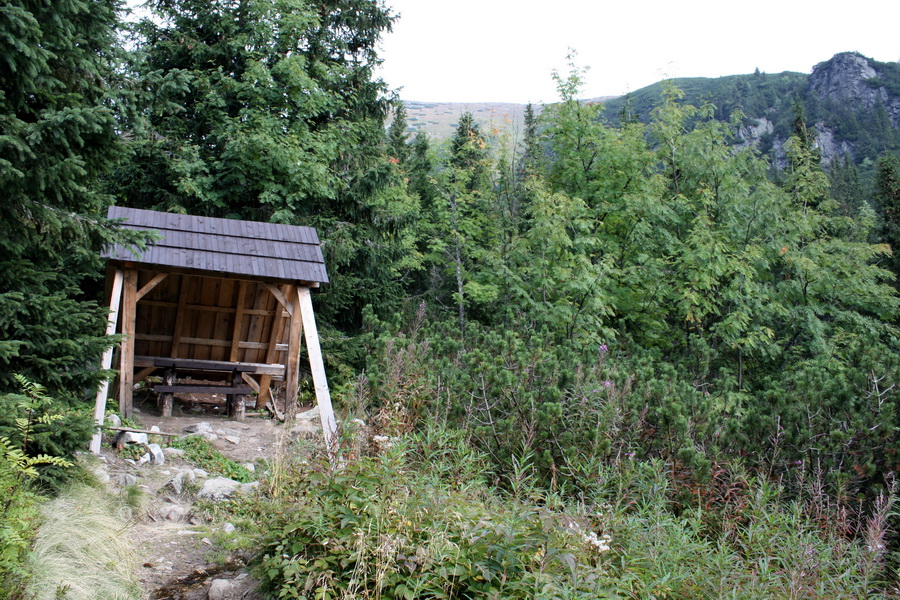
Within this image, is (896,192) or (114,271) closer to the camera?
(114,271)

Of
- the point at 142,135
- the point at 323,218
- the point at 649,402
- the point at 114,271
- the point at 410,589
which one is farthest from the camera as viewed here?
the point at 323,218

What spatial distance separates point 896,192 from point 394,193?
1829cm

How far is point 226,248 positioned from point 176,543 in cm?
448

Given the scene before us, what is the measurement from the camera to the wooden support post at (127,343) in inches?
307

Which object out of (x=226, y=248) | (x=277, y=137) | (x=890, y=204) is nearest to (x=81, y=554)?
(x=226, y=248)

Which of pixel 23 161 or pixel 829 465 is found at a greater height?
pixel 23 161

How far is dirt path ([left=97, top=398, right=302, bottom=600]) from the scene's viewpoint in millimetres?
3639

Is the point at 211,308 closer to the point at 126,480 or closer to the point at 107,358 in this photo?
the point at 107,358

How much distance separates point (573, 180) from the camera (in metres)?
17.5

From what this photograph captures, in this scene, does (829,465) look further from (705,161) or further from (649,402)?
(705,161)

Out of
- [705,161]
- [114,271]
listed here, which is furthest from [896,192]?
[114,271]

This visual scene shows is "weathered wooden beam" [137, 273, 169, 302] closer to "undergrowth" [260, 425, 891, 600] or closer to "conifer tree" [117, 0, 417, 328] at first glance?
"conifer tree" [117, 0, 417, 328]

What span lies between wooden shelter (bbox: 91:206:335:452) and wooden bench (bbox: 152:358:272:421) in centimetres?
2

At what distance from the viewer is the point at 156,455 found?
6.50 meters
